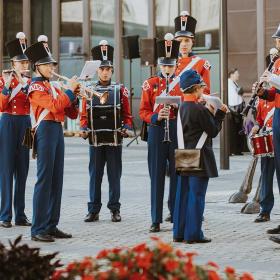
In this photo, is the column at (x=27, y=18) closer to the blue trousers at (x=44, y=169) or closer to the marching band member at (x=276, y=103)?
the marching band member at (x=276, y=103)

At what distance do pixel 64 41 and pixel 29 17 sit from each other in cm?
235

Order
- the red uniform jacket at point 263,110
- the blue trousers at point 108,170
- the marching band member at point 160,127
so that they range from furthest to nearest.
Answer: the blue trousers at point 108,170
the red uniform jacket at point 263,110
the marching band member at point 160,127

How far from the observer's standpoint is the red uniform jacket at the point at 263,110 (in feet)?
40.7

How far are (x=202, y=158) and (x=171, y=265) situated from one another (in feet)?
20.2

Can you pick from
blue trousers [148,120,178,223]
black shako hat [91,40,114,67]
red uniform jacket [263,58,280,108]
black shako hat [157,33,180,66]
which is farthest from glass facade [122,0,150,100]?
red uniform jacket [263,58,280,108]

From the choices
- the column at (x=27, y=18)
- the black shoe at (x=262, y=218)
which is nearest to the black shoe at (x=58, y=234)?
the black shoe at (x=262, y=218)

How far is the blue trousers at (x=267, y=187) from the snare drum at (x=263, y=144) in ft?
0.59

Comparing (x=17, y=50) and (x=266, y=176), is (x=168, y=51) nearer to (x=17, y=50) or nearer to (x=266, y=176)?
(x=17, y=50)

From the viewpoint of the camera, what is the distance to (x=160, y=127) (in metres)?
11.7

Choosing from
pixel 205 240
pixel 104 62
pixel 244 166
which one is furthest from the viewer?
pixel 244 166

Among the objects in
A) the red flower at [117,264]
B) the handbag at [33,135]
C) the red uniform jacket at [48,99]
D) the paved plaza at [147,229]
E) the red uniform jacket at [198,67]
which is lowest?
the paved plaza at [147,229]

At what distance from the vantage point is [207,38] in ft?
112

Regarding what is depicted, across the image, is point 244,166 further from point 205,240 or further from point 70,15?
point 70,15

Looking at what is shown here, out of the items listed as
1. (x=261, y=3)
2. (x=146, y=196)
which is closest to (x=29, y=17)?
(x=261, y=3)
